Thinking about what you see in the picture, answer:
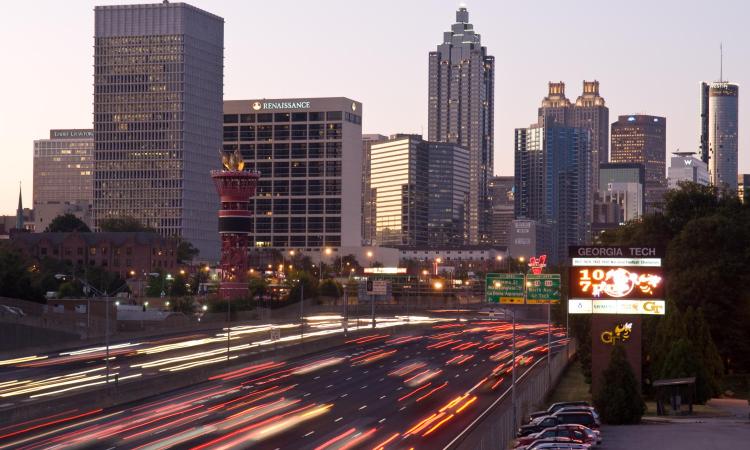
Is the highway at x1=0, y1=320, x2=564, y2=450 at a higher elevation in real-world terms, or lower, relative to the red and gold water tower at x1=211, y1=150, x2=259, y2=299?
lower

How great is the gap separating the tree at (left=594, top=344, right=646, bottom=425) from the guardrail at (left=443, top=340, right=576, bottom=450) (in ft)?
15.4

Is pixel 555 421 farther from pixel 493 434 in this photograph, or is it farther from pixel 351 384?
pixel 351 384

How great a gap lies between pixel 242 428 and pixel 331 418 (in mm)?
7550

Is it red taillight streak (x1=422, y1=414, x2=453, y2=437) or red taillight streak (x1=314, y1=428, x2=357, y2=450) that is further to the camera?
red taillight streak (x1=422, y1=414, x2=453, y2=437)

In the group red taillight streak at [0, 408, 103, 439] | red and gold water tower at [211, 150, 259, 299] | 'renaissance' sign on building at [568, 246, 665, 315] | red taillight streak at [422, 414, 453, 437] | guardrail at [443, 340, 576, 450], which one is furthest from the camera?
red and gold water tower at [211, 150, 259, 299]

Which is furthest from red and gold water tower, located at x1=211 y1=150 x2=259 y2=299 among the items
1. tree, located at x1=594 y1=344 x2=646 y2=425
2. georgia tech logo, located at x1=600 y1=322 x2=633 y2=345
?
tree, located at x1=594 y1=344 x2=646 y2=425

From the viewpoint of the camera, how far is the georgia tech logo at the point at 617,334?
7631 cm

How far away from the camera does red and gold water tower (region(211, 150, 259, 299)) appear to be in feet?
621

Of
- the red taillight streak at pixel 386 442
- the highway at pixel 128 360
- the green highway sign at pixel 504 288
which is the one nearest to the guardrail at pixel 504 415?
the red taillight streak at pixel 386 442

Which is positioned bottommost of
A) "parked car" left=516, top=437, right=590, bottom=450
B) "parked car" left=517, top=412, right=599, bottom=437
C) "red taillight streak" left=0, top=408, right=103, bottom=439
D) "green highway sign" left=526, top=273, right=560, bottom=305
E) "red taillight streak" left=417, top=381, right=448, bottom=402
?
"red taillight streak" left=417, top=381, right=448, bottom=402

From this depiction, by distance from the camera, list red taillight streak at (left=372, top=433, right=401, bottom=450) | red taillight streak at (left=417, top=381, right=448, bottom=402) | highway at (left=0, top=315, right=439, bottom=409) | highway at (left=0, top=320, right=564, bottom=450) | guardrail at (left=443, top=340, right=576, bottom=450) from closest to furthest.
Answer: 1. guardrail at (left=443, top=340, right=576, bottom=450)
2. red taillight streak at (left=372, top=433, right=401, bottom=450)
3. highway at (left=0, top=320, right=564, bottom=450)
4. red taillight streak at (left=417, top=381, right=448, bottom=402)
5. highway at (left=0, top=315, right=439, bottom=409)

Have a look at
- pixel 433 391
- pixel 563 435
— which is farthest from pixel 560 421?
pixel 433 391

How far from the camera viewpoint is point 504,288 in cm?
9325

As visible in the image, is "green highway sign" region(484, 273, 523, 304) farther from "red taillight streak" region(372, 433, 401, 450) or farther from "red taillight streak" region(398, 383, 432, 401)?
"red taillight streak" region(372, 433, 401, 450)
